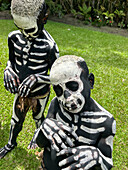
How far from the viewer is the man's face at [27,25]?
5.79 ft

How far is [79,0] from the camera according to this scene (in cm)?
1410

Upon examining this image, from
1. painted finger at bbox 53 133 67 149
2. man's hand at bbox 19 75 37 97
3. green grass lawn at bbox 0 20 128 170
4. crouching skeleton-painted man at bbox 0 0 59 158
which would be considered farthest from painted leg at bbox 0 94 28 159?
painted finger at bbox 53 133 67 149

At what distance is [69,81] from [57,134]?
0.39 m

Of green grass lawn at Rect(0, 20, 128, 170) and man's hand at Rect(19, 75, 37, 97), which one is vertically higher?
man's hand at Rect(19, 75, 37, 97)

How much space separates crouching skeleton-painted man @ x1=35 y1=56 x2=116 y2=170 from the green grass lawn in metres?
1.73

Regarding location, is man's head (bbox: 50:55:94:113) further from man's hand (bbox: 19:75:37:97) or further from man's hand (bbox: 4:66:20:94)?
man's hand (bbox: 4:66:20:94)

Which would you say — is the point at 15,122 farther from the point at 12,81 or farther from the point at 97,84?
the point at 97,84

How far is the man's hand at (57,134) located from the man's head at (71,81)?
184 millimetres

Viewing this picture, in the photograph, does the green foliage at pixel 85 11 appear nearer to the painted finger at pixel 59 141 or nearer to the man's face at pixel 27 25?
the man's face at pixel 27 25

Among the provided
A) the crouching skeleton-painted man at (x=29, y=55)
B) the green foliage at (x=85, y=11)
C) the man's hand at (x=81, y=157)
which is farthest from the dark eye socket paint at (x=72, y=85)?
the green foliage at (x=85, y=11)

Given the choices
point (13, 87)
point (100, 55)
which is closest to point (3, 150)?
point (13, 87)

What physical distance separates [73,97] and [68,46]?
23.9 ft

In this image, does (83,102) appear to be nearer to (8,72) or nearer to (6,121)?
(8,72)

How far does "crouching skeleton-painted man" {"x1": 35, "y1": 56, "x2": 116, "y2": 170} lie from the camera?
1.28m
